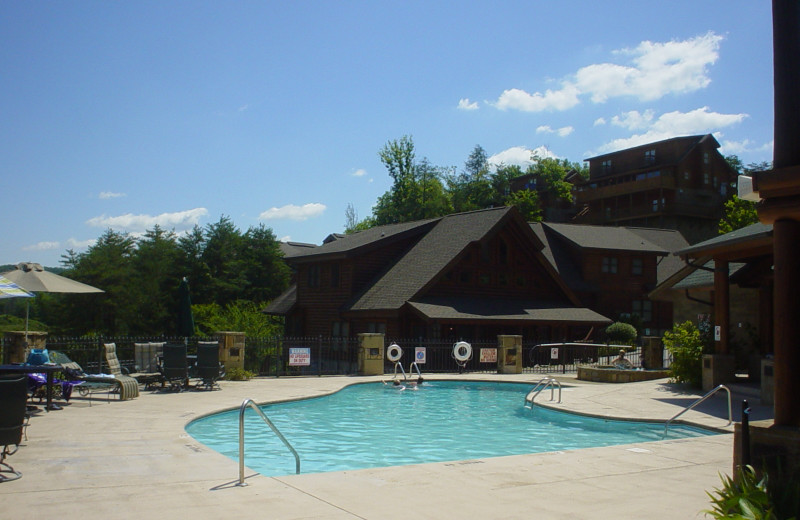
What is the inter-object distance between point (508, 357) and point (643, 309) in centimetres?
1913

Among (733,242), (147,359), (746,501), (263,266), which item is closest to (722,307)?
(733,242)

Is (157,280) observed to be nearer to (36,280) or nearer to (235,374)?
(235,374)

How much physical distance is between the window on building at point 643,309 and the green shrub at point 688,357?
75.3 ft

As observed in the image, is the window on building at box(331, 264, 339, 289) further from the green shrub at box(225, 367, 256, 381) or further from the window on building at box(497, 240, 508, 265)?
the green shrub at box(225, 367, 256, 381)

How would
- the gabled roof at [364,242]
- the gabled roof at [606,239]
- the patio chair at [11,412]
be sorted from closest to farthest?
the patio chair at [11,412] < the gabled roof at [364,242] < the gabled roof at [606,239]

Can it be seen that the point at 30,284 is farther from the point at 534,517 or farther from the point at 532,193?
the point at 532,193

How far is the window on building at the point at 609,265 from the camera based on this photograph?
42.4m

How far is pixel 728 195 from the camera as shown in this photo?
6950cm

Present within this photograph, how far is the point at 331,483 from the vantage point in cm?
765

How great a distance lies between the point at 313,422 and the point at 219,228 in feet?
129

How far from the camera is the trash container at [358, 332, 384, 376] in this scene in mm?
25000

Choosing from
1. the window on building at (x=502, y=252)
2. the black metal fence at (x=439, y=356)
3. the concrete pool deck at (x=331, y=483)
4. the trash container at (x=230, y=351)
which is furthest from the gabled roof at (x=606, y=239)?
the concrete pool deck at (x=331, y=483)

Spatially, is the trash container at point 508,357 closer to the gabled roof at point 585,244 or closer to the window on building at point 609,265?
the gabled roof at point 585,244

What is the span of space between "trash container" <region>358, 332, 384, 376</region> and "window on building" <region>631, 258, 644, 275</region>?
23.5 metres
